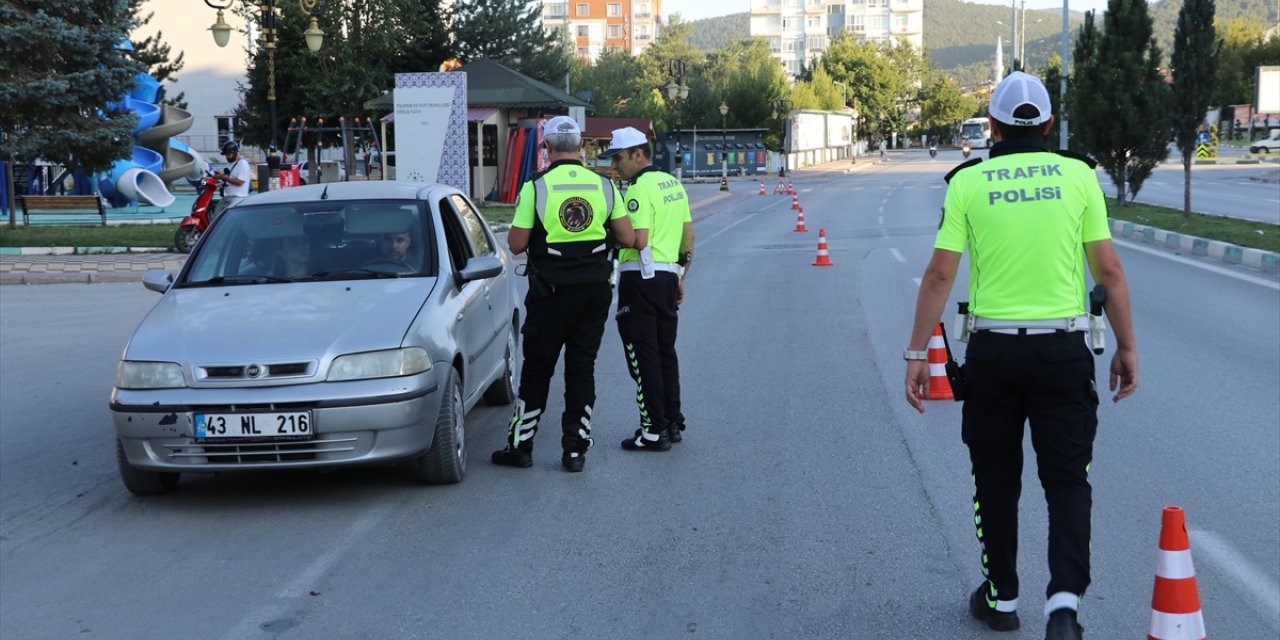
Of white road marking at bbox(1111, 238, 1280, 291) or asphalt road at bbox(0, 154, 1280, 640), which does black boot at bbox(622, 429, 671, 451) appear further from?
white road marking at bbox(1111, 238, 1280, 291)

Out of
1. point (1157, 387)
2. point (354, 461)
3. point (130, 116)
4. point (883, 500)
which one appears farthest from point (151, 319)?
point (130, 116)

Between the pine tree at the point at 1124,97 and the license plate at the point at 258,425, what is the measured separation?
2430 centimetres

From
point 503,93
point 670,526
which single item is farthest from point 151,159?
point 670,526

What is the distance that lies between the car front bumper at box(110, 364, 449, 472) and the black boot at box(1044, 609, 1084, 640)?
10.6 feet

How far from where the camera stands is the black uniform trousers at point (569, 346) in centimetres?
694

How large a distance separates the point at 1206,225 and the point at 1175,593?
910 inches

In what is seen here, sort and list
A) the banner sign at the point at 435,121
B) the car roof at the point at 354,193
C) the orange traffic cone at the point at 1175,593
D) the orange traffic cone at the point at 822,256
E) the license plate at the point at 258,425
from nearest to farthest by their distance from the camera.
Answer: the orange traffic cone at the point at 1175,593, the license plate at the point at 258,425, the car roof at the point at 354,193, the orange traffic cone at the point at 822,256, the banner sign at the point at 435,121

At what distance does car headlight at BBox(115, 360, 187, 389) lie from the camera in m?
6.14

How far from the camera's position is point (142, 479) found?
254 inches

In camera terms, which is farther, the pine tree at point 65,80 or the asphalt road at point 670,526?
the pine tree at point 65,80

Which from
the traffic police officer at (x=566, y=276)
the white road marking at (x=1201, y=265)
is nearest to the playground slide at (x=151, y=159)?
the white road marking at (x=1201, y=265)

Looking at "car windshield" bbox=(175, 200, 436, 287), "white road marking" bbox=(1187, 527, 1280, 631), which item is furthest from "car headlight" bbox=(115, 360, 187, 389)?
"white road marking" bbox=(1187, 527, 1280, 631)

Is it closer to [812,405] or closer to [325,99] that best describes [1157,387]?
[812,405]

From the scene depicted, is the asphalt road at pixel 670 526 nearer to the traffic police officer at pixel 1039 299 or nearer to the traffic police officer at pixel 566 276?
the traffic police officer at pixel 566 276
